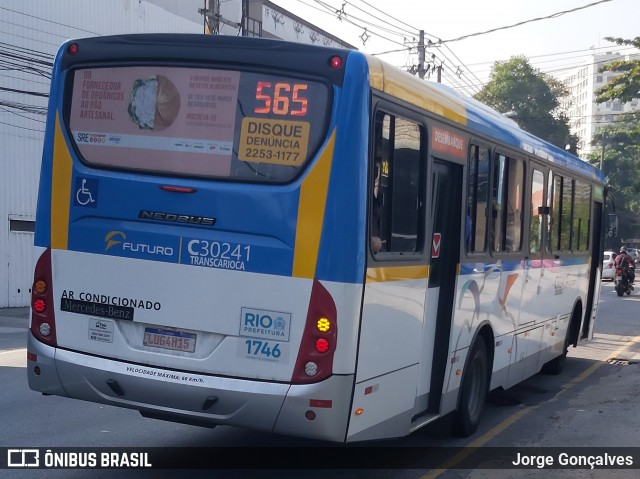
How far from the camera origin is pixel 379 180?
631cm

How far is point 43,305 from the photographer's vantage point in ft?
21.5

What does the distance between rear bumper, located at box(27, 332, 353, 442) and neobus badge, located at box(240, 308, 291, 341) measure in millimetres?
313

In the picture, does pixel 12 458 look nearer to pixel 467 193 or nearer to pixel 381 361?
pixel 381 361

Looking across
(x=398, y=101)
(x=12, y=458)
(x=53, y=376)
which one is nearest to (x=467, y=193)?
(x=398, y=101)

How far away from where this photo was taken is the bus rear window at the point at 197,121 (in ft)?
19.7

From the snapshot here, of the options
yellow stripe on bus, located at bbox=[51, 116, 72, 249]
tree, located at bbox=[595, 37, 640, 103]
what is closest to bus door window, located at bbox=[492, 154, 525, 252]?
yellow stripe on bus, located at bbox=[51, 116, 72, 249]

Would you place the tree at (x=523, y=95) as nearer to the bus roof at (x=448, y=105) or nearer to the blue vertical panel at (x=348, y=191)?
the bus roof at (x=448, y=105)

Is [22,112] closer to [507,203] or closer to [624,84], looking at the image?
[624,84]

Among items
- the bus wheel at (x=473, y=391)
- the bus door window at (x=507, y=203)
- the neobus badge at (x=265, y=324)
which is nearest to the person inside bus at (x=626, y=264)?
the bus door window at (x=507, y=203)

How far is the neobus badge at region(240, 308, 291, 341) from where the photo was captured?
5.87 meters

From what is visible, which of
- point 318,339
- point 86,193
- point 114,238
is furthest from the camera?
point 86,193

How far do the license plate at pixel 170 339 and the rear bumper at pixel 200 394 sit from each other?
164mm

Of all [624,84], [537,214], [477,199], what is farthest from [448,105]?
[624,84]

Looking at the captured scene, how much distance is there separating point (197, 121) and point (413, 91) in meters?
1.71
